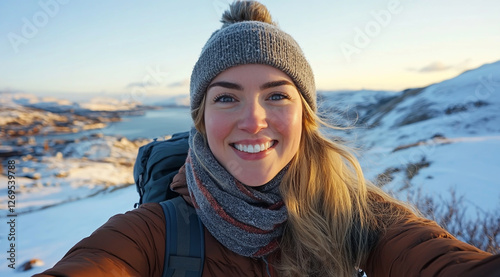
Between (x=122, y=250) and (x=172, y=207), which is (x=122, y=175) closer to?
(x=172, y=207)

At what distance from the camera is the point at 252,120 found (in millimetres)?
1430

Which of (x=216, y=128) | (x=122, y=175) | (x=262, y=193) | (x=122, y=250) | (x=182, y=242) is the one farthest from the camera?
(x=122, y=175)

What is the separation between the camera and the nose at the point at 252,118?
143 cm

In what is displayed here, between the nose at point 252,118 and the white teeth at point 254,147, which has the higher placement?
the nose at point 252,118

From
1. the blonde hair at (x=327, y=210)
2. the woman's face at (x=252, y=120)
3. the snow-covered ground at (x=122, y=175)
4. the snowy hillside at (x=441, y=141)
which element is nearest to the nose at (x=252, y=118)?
the woman's face at (x=252, y=120)

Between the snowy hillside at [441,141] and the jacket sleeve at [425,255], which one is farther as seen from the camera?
the snowy hillside at [441,141]

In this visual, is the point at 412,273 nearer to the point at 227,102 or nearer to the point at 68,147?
the point at 227,102

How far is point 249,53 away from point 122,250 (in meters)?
1.05

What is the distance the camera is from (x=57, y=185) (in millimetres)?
6285

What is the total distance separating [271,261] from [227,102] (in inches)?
33.4

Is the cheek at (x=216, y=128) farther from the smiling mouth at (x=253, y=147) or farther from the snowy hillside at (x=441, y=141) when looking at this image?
the snowy hillside at (x=441, y=141)

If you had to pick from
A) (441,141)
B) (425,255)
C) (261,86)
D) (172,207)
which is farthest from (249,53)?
(441,141)

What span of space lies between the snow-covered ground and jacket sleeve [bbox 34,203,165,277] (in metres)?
1.24

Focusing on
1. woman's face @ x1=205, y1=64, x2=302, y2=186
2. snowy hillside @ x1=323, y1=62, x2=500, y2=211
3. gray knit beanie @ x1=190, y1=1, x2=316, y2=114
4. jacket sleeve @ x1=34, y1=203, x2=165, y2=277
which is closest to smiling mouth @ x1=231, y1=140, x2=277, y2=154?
woman's face @ x1=205, y1=64, x2=302, y2=186
